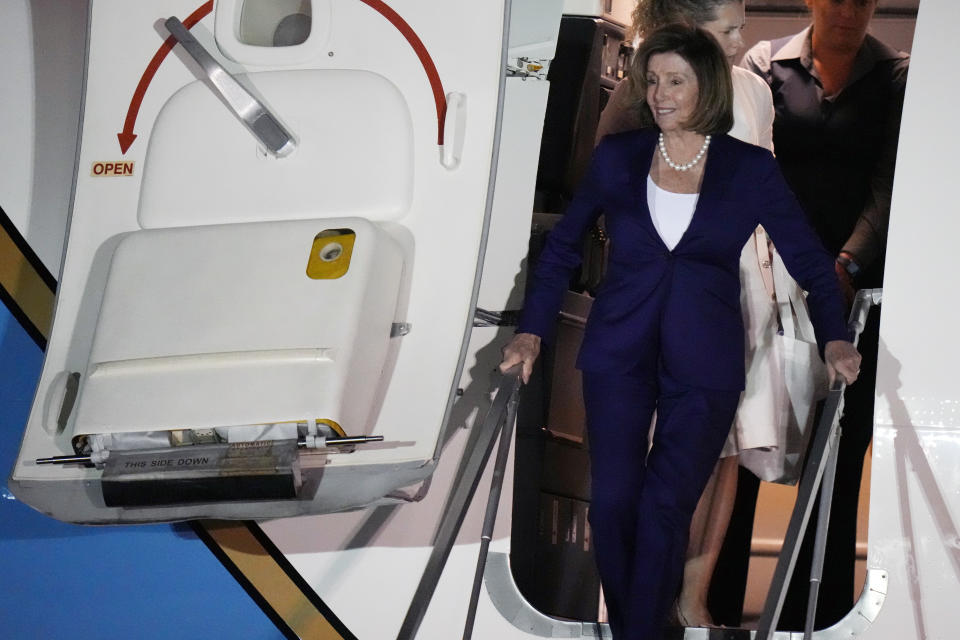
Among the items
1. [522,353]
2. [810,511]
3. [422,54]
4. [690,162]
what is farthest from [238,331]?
[810,511]

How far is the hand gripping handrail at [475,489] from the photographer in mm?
1900

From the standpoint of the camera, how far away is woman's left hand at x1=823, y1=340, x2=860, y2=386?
6.27ft

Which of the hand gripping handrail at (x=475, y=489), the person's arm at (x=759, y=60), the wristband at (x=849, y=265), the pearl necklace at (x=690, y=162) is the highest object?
the person's arm at (x=759, y=60)

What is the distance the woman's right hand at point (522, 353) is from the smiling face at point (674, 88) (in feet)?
1.73

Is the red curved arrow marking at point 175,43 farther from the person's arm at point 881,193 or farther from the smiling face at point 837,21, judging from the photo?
the person's arm at point 881,193

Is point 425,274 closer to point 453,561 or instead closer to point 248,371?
point 248,371

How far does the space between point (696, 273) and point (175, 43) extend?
1.17 meters

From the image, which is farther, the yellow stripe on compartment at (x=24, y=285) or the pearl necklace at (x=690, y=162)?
the yellow stripe on compartment at (x=24, y=285)

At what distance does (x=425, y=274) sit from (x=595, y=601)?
0.86m

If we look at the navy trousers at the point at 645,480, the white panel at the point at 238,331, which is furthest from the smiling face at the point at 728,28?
the white panel at the point at 238,331

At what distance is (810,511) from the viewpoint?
6.49 feet

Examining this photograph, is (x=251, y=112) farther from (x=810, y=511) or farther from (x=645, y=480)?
(x=810, y=511)

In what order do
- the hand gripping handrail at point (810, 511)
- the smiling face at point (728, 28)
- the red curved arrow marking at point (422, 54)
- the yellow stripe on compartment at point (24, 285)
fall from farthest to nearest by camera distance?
the yellow stripe on compartment at point (24, 285), the smiling face at point (728, 28), the red curved arrow marking at point (422, 54), the hand gripping handrail at point (810, 511)

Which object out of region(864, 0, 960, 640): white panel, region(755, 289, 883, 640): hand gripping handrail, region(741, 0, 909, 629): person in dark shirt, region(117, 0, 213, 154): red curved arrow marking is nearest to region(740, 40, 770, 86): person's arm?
region(741, 0, 909, 629): person in dark shirt
